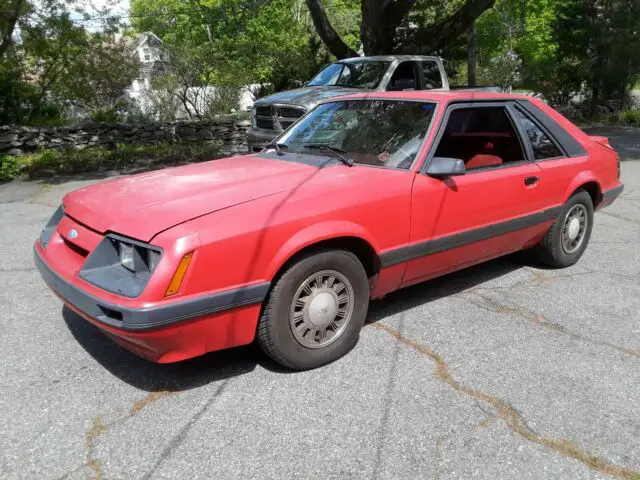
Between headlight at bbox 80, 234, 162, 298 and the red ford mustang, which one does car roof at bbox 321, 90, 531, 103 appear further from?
headlight at bbox 80, 234, 162, 298

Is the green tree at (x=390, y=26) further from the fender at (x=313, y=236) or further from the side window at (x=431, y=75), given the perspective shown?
the fender at (x=313, y=236)

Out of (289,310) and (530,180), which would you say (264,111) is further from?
(289,310)

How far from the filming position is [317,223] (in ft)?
10.1

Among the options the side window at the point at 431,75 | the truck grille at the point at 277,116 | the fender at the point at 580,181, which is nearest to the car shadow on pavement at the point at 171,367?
the fender at the point at 580,181

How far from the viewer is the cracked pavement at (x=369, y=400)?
2463 mm

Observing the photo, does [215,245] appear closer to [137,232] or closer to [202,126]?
[137,232]

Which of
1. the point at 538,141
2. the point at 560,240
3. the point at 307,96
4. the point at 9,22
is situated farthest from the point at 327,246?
the point at 9,22

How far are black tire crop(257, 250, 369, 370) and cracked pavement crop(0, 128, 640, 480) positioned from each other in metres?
0.09

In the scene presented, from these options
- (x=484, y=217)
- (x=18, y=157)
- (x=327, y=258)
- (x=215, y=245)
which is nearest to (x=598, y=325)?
(x=484, y=217)

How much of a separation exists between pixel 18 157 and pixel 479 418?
37.5 feet

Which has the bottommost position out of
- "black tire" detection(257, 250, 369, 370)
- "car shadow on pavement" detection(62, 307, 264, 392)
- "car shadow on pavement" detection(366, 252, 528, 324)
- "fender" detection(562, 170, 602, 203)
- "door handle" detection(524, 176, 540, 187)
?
"car shadow on pavement" detection(62, 307, 264, 392)

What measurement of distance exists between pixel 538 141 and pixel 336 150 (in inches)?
68.2

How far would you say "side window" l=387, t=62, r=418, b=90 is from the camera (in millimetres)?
9930

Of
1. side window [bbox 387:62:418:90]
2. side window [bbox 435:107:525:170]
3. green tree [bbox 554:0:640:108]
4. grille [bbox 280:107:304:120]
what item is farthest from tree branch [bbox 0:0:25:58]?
green tree [bbox 554:0:640:108]
